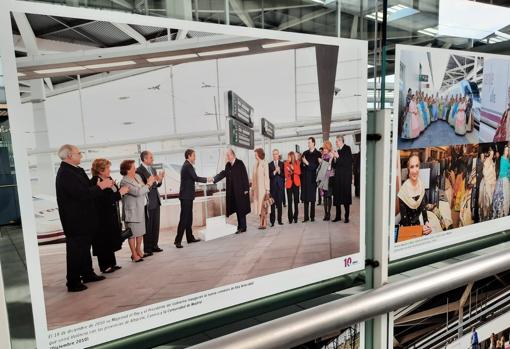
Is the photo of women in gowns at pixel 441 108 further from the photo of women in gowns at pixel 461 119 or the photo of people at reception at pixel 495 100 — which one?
the photo of people at reception at pixel 495 100

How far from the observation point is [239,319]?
39.9 inches

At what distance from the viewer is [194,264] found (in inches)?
37.0

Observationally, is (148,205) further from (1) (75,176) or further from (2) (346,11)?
(2) (346,11)

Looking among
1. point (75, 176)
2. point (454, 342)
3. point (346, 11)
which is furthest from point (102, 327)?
point (454, 342)

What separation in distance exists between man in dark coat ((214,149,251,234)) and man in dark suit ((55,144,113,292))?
295 mm

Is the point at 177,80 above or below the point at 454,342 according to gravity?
above

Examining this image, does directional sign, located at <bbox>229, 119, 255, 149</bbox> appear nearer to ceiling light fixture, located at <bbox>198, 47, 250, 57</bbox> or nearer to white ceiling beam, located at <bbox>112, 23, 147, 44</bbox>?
ceiling light fixture, located at <bbox>198, 47, 250, 57</bbox>

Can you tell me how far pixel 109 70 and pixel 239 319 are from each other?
0.73 m

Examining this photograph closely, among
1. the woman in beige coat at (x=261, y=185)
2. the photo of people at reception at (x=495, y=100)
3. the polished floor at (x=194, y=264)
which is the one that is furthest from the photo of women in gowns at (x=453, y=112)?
the woman in beige coat at (x=261, y=185)

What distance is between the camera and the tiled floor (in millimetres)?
1264

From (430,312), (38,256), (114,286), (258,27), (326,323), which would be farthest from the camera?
(430,312)

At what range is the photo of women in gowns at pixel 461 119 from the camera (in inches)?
53.7

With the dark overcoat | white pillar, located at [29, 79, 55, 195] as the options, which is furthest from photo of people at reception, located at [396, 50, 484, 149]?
white pillar, located at [29, 79, 55, 195]

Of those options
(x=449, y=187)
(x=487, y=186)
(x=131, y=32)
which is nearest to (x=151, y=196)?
(x=131, y=32)
